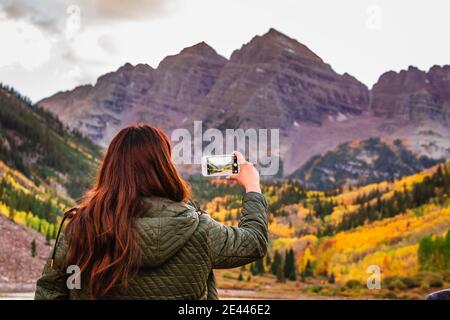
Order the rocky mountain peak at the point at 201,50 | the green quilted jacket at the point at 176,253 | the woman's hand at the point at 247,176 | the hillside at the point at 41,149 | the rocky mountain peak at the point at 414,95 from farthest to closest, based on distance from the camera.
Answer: the rocky mountain peak at the point at 414,95 < the hillside at the point at 41,149 < the rocky mountain peak at the point at 201,50 < the woman's hand at the point at 247,176 < the green quilted jacket at the point at 176,253

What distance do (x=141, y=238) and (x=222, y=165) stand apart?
15.1 inches

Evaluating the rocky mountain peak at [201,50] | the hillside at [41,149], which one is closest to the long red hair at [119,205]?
the rocky mountain peak at [201,50]

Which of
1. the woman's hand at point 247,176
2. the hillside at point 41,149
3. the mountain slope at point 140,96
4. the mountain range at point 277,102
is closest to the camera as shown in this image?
the woman's hand at point 247,176

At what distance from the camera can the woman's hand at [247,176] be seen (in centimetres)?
184

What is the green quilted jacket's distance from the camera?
1647mm

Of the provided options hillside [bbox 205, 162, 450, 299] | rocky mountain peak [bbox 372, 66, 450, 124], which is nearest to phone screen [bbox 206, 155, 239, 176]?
hillside [bbox 205, 162, 450, 299]

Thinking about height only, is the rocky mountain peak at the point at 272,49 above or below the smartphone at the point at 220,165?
above

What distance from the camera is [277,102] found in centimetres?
1616

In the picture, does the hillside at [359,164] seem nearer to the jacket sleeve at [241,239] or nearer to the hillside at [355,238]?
the hillside at [355,238]

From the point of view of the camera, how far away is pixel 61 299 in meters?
1.76

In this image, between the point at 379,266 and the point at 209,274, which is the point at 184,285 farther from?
the point at 379,266

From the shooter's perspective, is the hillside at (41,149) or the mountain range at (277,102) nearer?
the hillside at (41,149)

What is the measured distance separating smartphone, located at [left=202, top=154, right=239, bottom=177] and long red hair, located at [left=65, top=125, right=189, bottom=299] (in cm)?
20

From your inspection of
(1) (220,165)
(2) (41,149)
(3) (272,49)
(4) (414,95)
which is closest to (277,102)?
(3) (272,49)
